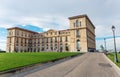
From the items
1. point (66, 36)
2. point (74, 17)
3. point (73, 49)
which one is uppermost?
point (74, 17)

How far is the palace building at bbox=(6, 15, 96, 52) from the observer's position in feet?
233

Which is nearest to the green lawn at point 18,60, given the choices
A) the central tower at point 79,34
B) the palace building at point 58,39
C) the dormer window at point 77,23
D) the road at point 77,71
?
the road at point 77,71

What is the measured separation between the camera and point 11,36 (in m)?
90.2

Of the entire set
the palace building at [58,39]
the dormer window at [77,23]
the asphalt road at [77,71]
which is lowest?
the asphalt road at [77,71]

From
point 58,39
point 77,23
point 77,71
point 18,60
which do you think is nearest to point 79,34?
point 77,23

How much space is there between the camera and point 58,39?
85.4 m

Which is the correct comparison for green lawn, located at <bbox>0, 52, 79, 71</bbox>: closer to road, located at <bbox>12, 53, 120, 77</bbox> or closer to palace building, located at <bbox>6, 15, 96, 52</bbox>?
road, located at <bbox>12, 53, 120, 77</bbox>

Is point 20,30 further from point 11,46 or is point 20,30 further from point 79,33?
point 79,33

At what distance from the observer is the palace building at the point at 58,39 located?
233 ft

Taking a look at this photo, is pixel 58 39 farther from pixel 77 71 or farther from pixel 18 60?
pixel 77 71

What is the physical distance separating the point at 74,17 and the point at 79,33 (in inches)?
381

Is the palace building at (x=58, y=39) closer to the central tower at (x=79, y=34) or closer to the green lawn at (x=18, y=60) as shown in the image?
the central tower at (x=79, y=34)

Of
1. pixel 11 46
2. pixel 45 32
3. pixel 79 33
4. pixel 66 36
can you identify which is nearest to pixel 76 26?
pixel 79 33

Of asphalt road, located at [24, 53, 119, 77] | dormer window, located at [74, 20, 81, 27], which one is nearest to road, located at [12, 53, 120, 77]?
asphalt road, located at [24, 53, 119, 77]
